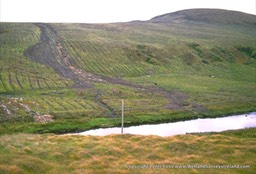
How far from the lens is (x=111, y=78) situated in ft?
348

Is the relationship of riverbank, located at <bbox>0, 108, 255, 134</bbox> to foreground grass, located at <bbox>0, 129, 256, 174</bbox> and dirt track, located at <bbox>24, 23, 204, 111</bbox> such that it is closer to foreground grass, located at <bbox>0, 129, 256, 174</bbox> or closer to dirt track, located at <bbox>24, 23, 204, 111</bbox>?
dirt track, located at <bbox>24, 23, 204, 111</bbox>

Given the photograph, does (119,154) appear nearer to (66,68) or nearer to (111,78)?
(111,78)

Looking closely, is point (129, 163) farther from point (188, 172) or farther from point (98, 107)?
point (98, 107)

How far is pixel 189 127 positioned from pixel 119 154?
105 feet

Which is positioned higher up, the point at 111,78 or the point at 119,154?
the point at 111,78

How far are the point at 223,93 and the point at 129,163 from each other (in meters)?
68.1

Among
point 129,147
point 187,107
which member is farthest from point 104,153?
point 187,107

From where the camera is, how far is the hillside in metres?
68.8

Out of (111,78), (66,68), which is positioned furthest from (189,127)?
(66,68)

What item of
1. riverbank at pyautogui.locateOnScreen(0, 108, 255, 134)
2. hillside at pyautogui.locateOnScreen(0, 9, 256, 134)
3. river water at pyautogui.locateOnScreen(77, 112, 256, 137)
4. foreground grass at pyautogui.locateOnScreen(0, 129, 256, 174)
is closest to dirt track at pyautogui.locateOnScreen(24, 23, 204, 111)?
hillside at pyautogui.locateOnScreen(0, 9, 256, 134)

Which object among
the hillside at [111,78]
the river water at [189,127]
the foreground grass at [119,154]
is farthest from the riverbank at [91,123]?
the foreground grass at [119,154]

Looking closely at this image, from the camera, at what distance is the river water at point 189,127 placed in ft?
201

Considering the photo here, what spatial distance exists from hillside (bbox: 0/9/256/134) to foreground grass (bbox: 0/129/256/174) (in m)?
20.9

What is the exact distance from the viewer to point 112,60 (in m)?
127
